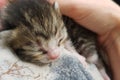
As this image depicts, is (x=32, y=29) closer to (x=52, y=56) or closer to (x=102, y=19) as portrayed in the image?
(x=52, y=56)

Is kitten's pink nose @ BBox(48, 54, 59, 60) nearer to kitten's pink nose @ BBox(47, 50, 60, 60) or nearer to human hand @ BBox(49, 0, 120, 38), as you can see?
kitten's pink nose @ BBox(47, 50, 60, 60)

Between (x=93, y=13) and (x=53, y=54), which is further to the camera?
(x=93, y=13)

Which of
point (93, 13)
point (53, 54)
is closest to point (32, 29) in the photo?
point (53, 54)

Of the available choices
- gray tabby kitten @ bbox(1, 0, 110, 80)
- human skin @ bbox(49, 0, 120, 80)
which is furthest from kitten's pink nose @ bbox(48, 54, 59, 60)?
human skin @ bbox(49, 0, 120, 80)

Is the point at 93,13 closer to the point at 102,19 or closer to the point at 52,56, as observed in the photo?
the point at 102,19

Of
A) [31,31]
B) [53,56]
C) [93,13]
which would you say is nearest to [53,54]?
[53,56]

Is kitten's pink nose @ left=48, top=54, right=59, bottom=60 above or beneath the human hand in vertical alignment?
beneath
